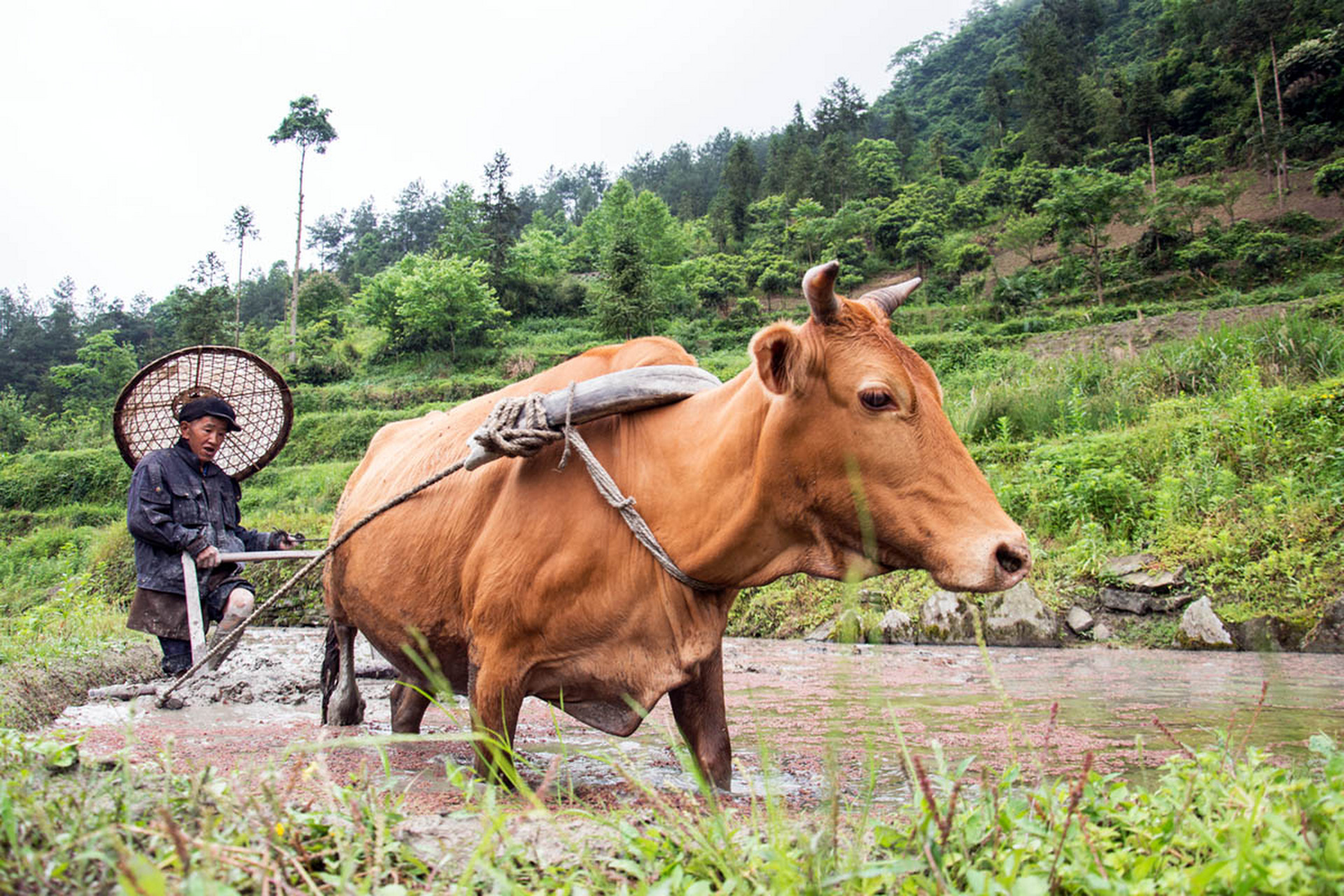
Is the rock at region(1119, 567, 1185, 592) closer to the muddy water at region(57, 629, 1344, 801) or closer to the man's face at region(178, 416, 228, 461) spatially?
the muddy water at region(57, 629, 1344, 801)

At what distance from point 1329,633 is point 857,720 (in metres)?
3.95

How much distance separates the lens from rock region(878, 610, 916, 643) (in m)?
8.11

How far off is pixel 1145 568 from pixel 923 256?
41.2 metres

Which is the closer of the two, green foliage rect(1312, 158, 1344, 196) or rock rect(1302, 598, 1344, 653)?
rock rect(1302, 598, 1344, 653)

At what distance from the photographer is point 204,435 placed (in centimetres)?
513

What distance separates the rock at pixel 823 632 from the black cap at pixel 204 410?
5.71 metres

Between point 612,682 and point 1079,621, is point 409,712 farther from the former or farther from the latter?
point 1079,621

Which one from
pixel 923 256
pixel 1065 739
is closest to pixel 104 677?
pixel 1065 739

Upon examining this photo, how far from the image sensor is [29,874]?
1260 mm

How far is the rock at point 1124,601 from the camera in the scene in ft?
23.8

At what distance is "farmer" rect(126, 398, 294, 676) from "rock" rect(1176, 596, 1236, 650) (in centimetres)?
633

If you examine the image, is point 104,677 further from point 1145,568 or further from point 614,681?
point 1145,568

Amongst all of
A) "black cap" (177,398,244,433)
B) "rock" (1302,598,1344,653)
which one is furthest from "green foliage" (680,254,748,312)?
"black cap" (177,398,244,433)

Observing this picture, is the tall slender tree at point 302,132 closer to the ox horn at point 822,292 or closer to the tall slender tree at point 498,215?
the tall slender tree at point 498,215
